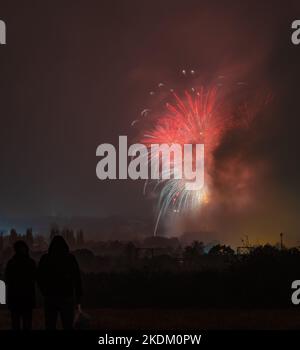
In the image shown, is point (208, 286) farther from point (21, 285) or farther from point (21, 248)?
point (21, 248)

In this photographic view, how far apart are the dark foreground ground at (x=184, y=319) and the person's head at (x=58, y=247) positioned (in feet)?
16.5

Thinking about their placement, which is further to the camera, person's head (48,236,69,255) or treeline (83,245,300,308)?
treeline (83,245,300,308)

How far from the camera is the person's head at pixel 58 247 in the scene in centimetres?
1182

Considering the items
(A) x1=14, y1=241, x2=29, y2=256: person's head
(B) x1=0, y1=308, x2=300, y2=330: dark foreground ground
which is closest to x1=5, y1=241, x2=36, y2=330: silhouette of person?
(A) x1=14, y1=241, x2=29, y2=256: person's head

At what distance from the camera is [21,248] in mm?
11969

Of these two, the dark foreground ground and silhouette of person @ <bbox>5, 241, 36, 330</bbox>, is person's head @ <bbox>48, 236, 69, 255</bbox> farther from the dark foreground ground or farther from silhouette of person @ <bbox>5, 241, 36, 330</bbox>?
the dark foreground ground

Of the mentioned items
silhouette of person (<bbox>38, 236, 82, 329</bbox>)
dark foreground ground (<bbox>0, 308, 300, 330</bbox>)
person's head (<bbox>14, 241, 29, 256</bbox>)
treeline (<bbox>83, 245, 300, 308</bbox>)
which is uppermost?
person's head (<bbox>14, 241, 29, 256</bbox>)

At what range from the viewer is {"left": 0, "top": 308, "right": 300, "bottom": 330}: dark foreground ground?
1691 cm

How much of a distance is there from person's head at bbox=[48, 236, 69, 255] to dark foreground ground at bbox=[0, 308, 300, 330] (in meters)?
5.03

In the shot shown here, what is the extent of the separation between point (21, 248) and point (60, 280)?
847 mm

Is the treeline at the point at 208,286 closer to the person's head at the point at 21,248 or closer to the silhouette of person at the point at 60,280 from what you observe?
the silhouette of person at the point at 60,280

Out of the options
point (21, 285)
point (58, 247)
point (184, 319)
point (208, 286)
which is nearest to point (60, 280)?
point (58, 247)

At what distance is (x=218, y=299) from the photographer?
22.3 metres
